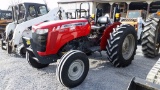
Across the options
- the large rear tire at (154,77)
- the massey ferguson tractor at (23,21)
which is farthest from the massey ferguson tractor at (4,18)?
the large rear tire at (154,77)

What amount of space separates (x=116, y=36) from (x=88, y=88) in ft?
4.88

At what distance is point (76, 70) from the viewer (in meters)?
3.60

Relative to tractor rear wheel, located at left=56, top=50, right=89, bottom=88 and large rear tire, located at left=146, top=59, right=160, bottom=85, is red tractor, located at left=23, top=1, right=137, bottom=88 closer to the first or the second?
tractor rear wheel, located at left=56, top=50, right=89, bottom=88

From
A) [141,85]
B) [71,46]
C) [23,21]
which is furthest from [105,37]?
[23,21]

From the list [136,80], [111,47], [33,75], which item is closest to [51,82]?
[33,75]

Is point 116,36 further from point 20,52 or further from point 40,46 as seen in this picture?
point 20,52

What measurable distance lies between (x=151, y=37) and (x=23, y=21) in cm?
481

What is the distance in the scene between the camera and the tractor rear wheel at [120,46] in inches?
167

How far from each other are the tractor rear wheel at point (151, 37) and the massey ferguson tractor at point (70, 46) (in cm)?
63

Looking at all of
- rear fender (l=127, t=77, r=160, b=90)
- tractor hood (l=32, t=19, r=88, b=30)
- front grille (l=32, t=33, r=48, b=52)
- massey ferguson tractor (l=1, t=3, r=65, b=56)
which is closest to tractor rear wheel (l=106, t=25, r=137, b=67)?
tractor hood (l=32, t=19, r=88, b=30)

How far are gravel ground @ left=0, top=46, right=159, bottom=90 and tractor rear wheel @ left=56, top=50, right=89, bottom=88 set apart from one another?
0.17 metres

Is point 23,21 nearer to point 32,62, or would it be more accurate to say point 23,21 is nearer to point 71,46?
point 32,62

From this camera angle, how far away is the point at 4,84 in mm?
3756

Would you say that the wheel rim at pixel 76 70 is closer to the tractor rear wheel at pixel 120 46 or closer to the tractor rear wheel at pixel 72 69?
the tractor rear wheel at pixel 72 69
